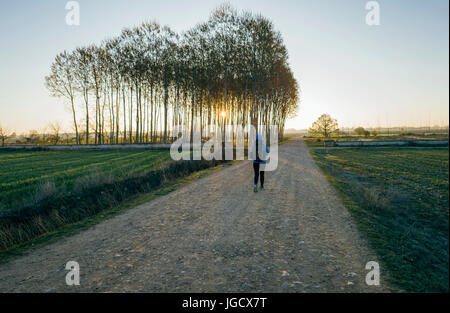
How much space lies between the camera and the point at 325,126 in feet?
230

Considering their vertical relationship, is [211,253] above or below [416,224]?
below

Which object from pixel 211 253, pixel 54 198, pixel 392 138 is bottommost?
pixel 211 253

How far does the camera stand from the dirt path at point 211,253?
4129 millimetres

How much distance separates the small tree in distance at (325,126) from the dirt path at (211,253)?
218 feet

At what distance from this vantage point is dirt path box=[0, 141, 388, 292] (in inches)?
163

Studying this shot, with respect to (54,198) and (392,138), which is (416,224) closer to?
(54,198)

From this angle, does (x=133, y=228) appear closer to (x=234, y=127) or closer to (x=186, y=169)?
(x=186, y=169)

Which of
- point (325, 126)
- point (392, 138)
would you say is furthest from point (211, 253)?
point (325, 126)

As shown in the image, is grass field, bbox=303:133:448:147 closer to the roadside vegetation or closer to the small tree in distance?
the small tree in distance

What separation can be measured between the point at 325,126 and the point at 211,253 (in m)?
71.6

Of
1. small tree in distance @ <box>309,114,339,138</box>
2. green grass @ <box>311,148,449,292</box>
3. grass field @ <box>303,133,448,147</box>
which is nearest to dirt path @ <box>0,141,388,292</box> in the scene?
green grass @ <box>311,148,449,292</box>

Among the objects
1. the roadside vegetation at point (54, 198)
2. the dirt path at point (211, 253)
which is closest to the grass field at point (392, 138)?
the dirt path at point (211, 253)

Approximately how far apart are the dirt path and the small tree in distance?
218 ft
